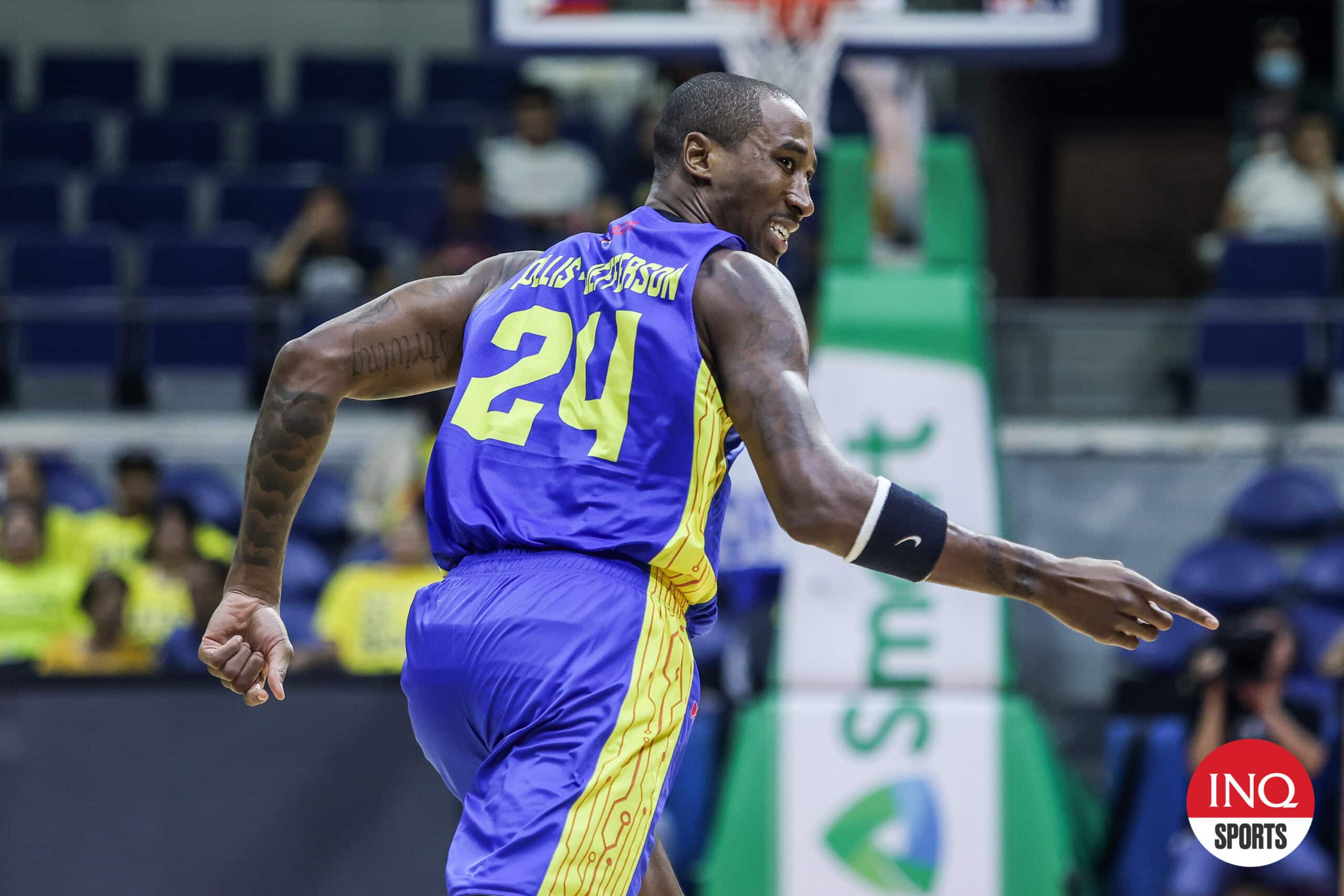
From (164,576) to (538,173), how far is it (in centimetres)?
326

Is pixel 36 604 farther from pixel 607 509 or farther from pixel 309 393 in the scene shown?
pixel 607 509

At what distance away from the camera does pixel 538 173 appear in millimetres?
10016

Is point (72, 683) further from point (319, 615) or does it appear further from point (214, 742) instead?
point (319, 615)

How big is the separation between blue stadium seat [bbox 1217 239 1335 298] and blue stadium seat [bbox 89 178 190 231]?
626cm

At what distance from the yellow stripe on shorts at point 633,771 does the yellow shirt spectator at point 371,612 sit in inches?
182

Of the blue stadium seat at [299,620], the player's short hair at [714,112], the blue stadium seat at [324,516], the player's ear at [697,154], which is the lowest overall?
the blue stadium seat at [299,620]

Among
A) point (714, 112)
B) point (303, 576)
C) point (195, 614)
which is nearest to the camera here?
point (714, 112)

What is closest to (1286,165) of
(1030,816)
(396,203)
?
(1030,816)

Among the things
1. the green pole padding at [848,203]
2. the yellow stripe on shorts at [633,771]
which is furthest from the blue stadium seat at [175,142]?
the yellow stripe on shorts at [633,771]

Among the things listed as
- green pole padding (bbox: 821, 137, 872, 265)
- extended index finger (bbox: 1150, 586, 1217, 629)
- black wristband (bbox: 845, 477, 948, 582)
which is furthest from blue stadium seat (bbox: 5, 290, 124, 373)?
extended index finger (bbox: 1150, 586, 1217, 629)

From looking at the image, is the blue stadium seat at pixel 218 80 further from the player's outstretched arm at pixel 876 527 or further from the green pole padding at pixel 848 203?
the player's outstretched arm at pixel 876 527

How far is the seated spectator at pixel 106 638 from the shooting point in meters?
7.29

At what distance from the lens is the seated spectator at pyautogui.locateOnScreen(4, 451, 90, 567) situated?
827 cm

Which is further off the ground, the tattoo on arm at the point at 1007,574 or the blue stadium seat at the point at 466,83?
the blue stadium seat at the point at 466,83
